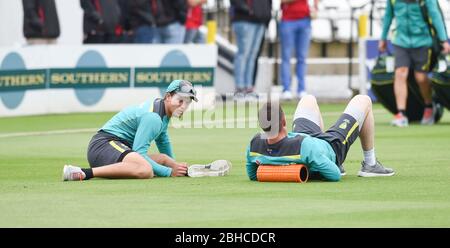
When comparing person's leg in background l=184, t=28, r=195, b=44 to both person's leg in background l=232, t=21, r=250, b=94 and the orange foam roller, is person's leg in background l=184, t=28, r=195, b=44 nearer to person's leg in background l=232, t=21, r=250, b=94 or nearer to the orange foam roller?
person's leg in background l=232, t=21, r=250, b=94

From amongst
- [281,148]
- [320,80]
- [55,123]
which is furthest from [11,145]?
[320,80]

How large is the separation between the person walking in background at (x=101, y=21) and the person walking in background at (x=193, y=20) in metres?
1.67

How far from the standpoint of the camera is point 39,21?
1005 inches

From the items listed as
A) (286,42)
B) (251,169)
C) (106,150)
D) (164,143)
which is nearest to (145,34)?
(286,42)

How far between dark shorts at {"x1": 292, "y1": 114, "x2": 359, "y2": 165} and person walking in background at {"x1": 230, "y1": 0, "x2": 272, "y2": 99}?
45.3 feet

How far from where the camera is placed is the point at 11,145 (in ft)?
63.8

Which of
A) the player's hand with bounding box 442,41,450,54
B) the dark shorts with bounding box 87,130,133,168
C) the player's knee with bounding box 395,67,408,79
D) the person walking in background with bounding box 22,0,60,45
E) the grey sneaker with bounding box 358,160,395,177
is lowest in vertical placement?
the grey sneaker with bounding box 358,160,395,177

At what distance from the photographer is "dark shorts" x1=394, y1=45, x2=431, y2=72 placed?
2220 centimetres

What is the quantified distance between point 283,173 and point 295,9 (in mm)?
14511

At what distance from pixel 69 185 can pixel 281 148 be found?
6.84ft

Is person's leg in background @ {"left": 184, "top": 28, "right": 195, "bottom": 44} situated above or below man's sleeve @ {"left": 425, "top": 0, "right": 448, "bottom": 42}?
below

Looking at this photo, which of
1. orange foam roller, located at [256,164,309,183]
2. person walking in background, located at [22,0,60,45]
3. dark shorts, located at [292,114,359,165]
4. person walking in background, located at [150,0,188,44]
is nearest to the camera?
orange foam roller, located at [256,164,309,183]

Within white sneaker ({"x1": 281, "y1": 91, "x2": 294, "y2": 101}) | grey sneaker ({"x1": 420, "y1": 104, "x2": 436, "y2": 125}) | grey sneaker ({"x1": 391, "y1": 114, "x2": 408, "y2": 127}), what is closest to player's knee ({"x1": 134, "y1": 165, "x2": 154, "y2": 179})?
grey sneaker ({"x1": 391, "y1": 114, "x2": 408, "y2": 127})
